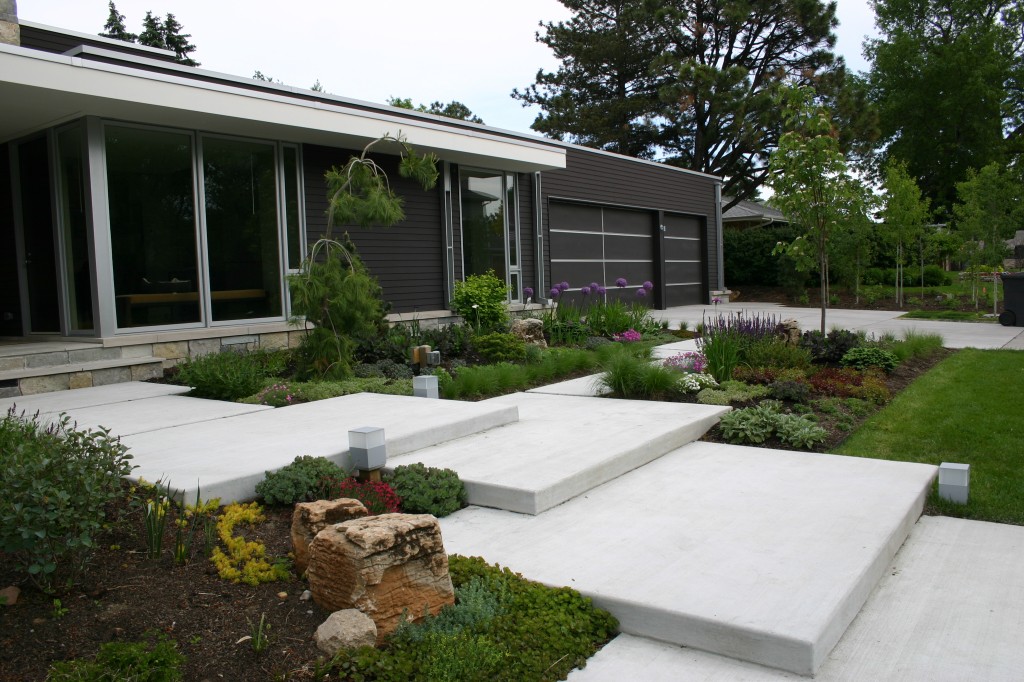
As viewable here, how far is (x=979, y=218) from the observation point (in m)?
16.2

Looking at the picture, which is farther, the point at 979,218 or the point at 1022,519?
the point at 979,218

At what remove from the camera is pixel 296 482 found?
12.5ft

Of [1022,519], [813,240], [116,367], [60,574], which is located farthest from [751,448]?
[116,367]

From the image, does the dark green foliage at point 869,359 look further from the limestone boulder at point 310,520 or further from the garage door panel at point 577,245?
the garage door panel at point 577,245

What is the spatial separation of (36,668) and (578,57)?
97.8ft

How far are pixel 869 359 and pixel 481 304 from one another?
4.90 meters

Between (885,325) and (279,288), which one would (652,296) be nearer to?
(885,325)

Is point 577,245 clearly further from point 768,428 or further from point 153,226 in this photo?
point 768,428

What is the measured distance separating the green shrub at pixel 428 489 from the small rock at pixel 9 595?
173cm

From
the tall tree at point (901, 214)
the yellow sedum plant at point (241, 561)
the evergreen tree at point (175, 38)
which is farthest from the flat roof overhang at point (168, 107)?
the evergreen tree at point (175, 38)

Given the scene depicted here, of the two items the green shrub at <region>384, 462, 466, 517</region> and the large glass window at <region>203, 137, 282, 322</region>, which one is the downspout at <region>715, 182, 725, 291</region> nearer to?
the large glass window at <region>203, 137, 282, 322</region>

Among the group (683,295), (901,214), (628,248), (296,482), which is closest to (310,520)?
(296,482)

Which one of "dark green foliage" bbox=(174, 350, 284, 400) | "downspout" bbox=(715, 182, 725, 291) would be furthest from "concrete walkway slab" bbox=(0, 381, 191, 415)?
"downspout" bbox=(715, 182, 725, 291)

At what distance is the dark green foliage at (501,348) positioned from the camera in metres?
9.05
